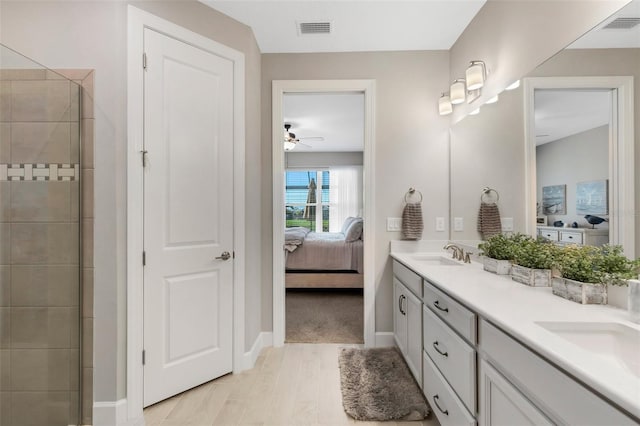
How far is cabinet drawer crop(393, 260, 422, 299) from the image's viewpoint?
1829 mm

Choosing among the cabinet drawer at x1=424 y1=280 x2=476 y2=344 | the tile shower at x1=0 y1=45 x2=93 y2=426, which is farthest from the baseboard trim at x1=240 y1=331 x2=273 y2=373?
the cabinet drawer at x1=424 y1=280 x2=476 y2=344

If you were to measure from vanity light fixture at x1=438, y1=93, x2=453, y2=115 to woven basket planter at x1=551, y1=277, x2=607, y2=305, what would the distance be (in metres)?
1.68

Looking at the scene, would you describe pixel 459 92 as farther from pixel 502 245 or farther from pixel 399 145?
pixel 502 245

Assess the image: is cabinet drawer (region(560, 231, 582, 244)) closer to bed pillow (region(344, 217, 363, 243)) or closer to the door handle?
the door handle

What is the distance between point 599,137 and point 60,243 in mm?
2688

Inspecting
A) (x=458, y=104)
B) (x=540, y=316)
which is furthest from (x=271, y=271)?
(x=458, y=104)

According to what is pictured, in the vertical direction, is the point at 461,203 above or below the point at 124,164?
below

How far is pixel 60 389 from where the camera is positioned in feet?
5.29

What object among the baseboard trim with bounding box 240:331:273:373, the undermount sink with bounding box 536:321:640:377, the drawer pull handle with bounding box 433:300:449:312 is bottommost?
the baseboard trim with bounding box 240:331:273:373

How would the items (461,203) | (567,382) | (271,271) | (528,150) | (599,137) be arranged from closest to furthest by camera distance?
(567,382) < (599,137) < (528,150) < (461,203) < (271,271)

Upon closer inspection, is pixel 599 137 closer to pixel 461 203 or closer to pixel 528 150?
pixel 528 150

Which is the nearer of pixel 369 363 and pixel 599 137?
pixel 599 137

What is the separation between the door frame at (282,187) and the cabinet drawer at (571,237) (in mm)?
1370

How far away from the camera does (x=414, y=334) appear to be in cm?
192
